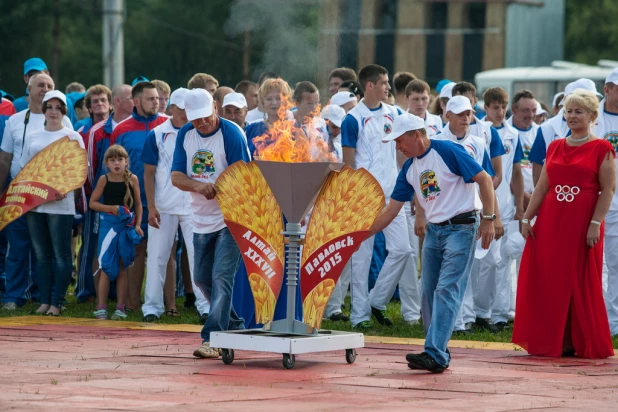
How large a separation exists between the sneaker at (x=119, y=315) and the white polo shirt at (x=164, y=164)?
111 centimetres

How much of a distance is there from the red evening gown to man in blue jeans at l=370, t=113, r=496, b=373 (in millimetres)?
1147

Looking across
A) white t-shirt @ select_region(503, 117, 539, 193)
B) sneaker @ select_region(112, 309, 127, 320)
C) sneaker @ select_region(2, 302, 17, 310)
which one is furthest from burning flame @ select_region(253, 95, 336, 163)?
sneaker @ select_region(2, 302, 17, 310)

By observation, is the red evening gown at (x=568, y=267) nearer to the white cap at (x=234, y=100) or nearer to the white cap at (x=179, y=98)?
the white cap at (x=234, y=100)

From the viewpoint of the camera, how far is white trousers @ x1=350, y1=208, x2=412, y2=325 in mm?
11922

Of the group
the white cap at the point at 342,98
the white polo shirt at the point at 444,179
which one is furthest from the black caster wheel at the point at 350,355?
the white cap at the point at 342,98

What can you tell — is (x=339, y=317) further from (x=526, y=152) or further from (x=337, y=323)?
→ (x=526, y=152)

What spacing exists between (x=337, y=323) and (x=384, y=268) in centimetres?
76

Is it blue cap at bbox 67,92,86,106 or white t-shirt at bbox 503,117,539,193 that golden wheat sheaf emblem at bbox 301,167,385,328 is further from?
blue cap at bbox 67,92,86,106

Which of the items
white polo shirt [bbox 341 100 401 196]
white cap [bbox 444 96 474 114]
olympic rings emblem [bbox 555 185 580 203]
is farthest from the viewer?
white polo shirt [bbox 341 100 401 196]

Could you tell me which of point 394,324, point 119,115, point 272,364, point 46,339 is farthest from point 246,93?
point 272,364

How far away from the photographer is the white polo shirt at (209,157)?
962 centimetres

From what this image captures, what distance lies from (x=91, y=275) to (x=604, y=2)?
159ft

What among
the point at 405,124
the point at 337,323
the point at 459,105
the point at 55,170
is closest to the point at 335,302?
the point at 337,323

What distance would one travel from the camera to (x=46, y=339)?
10.6 meters
